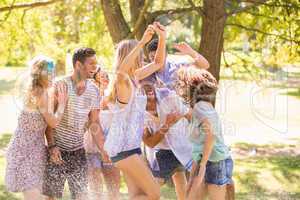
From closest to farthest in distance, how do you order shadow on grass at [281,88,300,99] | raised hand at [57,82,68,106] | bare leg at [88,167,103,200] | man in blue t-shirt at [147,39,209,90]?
1. raised hand at [57,82,68,106]
2. man in blue t-shirt at [147,39,209,90]
3. bare leg at [88,167,103,200]
4. shadow on grass at [281,88,300,99]

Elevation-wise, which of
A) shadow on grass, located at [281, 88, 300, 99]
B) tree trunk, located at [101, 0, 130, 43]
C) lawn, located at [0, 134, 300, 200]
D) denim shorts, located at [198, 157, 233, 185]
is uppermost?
tree trunk, located at [101, 0, 130, 43]

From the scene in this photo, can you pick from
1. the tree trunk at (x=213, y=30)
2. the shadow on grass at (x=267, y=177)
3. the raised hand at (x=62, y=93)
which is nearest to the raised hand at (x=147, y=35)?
the raised hand at (x=62, y=93)

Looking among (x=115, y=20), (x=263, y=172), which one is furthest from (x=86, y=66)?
(x=263, y=172)

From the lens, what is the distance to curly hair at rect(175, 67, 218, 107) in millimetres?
5086

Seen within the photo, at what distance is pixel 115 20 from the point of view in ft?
30.1

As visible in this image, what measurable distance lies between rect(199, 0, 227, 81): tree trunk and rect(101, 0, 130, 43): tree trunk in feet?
4.11

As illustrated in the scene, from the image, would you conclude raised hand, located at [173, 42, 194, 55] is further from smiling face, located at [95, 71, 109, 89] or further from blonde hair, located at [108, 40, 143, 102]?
smiling face, located at [95, 71, 109, 89]

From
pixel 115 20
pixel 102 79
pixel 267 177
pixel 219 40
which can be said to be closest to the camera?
pixel 102 79

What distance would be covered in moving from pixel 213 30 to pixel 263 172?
3685 millimetres

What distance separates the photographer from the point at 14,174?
510cm

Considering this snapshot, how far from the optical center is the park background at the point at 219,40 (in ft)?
28.9

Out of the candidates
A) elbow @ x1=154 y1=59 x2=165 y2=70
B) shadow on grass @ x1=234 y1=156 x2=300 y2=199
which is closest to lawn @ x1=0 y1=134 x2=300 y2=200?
shadow on grass @ x1=234 y1=156 x2=300 y2=199

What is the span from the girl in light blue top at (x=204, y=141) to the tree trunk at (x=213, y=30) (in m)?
3.36

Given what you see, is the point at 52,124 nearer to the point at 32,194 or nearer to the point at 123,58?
the point at 32,194
